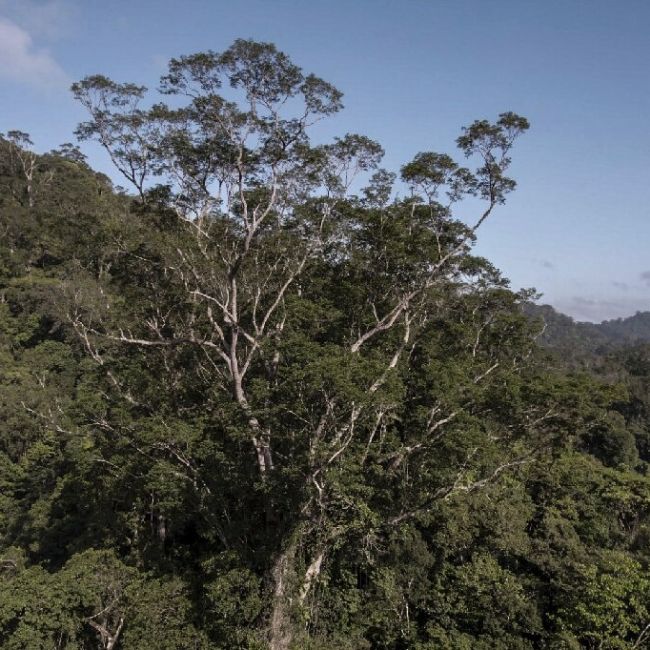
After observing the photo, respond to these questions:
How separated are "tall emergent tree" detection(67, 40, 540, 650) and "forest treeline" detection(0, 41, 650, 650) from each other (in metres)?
0.08

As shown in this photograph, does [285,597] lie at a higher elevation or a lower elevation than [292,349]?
lower

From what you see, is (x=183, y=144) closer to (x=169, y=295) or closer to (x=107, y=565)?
(x=169, y=295)

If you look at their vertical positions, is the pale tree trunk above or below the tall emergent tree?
below

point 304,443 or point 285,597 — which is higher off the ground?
point 304,443

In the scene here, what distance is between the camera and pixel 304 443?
Answer: 39.1ft

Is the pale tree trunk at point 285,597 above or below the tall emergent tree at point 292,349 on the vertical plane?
below

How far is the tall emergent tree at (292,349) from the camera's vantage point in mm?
11711

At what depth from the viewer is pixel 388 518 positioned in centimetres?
1377

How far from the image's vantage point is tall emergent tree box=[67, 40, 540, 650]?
11.7 m

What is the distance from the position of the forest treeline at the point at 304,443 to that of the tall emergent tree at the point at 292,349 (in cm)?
8

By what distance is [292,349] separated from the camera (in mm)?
11656

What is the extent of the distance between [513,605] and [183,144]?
48.2 feet

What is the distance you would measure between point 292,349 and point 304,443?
7.21ft

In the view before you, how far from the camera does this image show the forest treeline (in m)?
11.6
